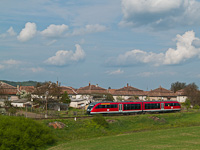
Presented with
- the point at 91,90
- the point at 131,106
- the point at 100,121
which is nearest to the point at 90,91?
the point at 91,90

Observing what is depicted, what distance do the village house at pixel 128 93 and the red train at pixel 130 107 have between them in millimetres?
35271

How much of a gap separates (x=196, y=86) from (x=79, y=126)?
71.8 m

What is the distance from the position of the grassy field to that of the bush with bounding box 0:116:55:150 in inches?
77.8

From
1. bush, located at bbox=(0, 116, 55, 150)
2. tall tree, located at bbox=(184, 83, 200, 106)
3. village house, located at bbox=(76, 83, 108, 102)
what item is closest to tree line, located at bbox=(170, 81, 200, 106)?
tall tree, located at bbox=(184, 83, 200, 106)

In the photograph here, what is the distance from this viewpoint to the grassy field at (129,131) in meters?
31.4

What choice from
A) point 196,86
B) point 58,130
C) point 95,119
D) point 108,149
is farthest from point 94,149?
point 196,86

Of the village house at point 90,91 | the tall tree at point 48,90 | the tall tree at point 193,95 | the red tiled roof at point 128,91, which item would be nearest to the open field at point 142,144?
the tall tree at point 48,90

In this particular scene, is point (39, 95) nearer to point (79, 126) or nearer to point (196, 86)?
point (79, 126)

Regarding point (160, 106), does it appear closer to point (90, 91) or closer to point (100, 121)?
point (100, 121)

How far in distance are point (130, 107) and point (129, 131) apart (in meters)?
11.1

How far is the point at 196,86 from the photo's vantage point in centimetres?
10169

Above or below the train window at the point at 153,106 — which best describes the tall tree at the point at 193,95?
above

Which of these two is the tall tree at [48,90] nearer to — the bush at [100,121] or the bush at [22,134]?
the bush at [100,121]

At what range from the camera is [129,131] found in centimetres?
4175
